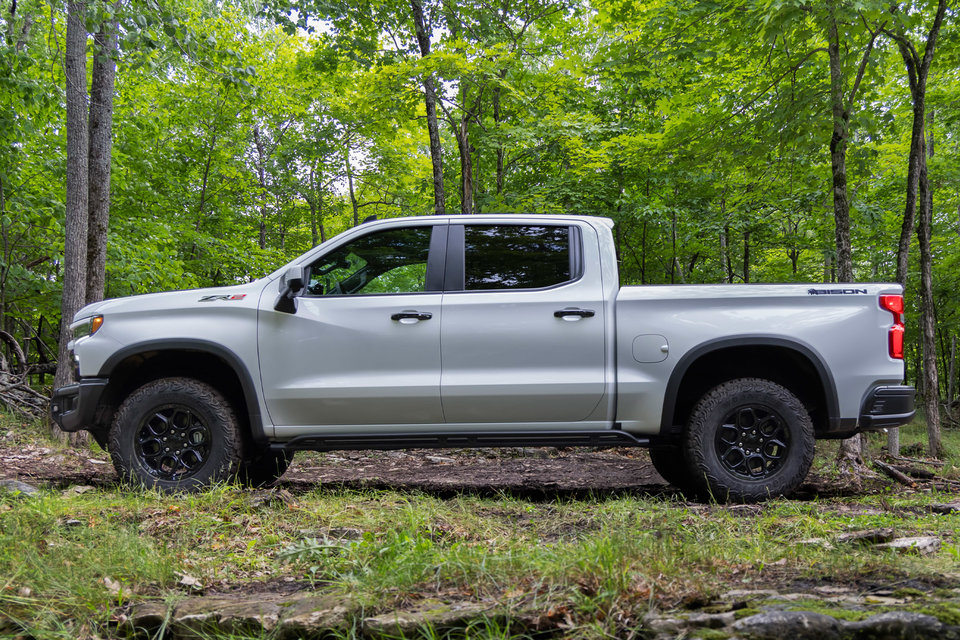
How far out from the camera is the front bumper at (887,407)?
4289mm

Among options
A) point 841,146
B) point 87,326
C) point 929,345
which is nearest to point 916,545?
point 87,326

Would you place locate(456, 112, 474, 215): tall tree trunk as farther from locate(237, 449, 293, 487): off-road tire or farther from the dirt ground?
locate(237, 449, 293, 487): off-road tire

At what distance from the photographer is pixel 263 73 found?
593 inches

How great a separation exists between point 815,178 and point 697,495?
26.2 ft

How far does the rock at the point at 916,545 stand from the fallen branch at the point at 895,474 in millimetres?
2989

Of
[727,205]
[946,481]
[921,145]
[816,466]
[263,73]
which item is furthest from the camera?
[263,73]

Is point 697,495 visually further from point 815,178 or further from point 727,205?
point 727,205

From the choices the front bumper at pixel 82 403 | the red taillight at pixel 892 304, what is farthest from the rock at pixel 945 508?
the front bumper at pixel 82 403

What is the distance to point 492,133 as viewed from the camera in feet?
A: 35.6

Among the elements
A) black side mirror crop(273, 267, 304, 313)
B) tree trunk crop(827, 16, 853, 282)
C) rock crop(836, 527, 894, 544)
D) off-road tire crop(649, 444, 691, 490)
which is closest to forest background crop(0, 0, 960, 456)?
tree trunk crop(827, 16, 853, 282)

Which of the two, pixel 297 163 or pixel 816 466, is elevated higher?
Result: pixel 297 163

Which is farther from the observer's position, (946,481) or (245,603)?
(946,481)

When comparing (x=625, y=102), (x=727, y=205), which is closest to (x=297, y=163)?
(x=625, y=102)

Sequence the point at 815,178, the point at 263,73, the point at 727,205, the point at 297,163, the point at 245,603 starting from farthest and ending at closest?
the point at 297,163 < the point at 263,73 < the point at 727,205 < the point at 815,178 < the point at 245,603
